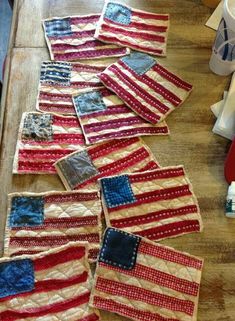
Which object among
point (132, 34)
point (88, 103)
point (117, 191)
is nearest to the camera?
point (117, 191)

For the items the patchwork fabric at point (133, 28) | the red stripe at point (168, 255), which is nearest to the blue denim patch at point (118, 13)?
the patchwork fabric at point (133, 28)

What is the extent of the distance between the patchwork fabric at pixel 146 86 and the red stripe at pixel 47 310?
0.40 m

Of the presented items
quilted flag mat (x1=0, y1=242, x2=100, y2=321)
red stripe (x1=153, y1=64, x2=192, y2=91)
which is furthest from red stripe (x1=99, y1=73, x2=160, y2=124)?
quilted flag mat (x1=0, y1=242, x2=100, y2=321)

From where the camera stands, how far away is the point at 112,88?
103 centimetres

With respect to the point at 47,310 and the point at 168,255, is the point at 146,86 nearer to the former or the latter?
the point at 168,255

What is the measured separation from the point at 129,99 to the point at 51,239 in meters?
0.36

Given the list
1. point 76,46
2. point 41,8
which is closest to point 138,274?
point 76,46

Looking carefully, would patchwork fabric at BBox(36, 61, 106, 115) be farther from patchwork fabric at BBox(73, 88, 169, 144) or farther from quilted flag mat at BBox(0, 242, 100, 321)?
quilted flag mat at BBox(0, 242, 100, 321)

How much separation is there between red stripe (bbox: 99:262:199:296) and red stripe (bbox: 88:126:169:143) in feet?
0.90

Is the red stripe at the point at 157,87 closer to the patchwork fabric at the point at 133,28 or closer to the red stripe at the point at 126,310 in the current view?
the patchwork fabric at the point at 133,28

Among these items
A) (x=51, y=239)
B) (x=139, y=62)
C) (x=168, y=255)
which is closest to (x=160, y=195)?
(x=168, y=255)

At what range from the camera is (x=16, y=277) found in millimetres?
818

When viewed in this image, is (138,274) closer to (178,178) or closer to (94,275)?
(94,275)

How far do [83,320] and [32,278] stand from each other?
0.12 meters
